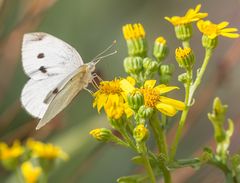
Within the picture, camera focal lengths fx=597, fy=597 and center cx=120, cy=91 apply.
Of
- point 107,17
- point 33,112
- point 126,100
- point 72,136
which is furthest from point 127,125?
point 107,17

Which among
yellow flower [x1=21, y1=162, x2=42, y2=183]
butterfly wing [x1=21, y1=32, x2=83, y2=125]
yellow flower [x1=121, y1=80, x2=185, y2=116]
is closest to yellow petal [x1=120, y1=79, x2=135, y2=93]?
yellow flower [x1=121, y1=80, x2=185, y2=116]

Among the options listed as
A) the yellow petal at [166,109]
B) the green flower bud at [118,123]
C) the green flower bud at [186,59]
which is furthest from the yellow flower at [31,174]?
the green flower bud at [186,59]

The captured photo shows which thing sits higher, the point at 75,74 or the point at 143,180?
the point at 75,74

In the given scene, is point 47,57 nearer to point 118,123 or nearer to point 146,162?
point 118,123

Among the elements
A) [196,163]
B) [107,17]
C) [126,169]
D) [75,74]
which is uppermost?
[75,74]

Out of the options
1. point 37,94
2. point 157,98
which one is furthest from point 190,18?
point 37,94

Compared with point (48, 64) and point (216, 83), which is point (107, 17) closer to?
point (216, 83)

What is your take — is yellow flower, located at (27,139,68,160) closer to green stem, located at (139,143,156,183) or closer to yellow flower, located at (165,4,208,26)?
green stem, located at (139,143,156,183)
